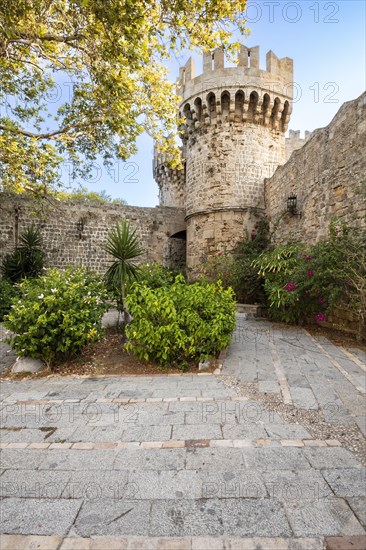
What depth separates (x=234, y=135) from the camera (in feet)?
37.3

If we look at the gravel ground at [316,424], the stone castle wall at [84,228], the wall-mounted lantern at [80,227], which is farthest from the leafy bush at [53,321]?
the wall-mounted lantern at [80,227]

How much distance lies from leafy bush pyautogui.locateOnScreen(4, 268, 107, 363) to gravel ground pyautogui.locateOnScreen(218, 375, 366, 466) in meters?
2.37

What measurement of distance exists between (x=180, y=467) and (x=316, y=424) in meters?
1.35

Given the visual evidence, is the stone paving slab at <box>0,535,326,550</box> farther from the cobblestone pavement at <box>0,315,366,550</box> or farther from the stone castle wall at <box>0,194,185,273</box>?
the stone castle wall at <box>0,194,185,273</box>

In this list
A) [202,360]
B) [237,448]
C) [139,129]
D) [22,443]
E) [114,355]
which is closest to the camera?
[237,448]

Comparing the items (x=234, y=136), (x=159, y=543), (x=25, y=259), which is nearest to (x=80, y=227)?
(x=25, y=259)

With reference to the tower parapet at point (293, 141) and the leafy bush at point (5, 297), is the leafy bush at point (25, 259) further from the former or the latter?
the tower parapet at point (293, 141)

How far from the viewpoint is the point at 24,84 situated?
8.12 meters

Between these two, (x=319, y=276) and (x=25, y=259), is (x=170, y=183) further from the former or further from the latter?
(x=319, y=276)

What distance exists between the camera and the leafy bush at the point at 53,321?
412cm

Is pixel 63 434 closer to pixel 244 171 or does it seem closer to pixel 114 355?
pixel 114 355

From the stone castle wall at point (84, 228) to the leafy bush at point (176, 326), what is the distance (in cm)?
880

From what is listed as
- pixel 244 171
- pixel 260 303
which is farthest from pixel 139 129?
pixel 260 303

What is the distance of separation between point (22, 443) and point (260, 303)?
709 centimetres
